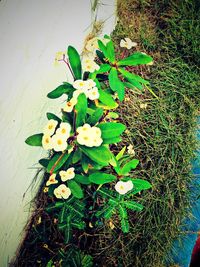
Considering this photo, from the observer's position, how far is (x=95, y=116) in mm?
1315

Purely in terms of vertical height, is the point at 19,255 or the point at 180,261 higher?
the point at 19,255

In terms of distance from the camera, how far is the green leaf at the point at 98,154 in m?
1.26

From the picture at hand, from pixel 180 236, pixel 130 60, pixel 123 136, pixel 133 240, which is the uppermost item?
pixel 130 60

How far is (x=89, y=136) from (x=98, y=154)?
0.10 metres

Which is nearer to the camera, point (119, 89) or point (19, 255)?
point (119, 89)

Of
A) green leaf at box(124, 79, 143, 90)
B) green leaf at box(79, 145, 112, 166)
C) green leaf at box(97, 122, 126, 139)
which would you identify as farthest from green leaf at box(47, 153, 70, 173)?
green leaf at box(124, 79, 143, 90)

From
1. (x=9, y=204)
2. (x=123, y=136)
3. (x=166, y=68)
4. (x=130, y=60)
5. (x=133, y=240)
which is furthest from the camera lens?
(x=166, y=68)

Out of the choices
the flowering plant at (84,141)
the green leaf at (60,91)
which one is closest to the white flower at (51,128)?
the flowering plant at (84,141)

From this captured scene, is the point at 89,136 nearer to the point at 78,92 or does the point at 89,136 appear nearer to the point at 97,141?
the point at 97,141

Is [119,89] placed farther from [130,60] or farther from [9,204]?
[9,204]

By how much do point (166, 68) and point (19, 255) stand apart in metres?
1.71

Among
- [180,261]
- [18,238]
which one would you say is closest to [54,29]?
[18,238]

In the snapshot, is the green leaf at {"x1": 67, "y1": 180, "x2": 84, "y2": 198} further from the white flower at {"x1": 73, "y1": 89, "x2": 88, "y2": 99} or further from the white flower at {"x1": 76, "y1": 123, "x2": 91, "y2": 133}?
the white flower at {"x1": 73, "y1": 89, "x2": 88, "y2": 99}

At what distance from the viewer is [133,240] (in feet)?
5.77
